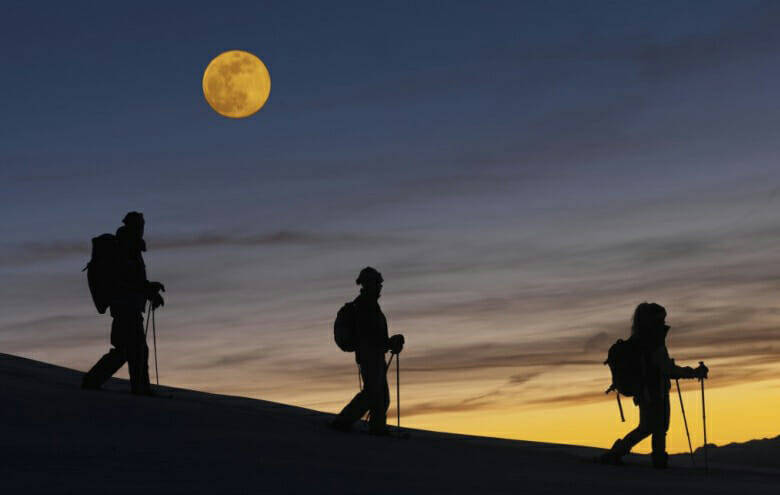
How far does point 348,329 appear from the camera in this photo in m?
14.1

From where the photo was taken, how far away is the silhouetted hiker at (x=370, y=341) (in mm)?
14023

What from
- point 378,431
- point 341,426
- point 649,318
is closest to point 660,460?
point 649,318

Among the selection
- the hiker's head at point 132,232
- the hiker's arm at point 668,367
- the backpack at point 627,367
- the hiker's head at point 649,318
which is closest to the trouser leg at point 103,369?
the hiker's head at point 132,232

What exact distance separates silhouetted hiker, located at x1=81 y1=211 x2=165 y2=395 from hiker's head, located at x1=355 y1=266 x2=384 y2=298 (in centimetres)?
267

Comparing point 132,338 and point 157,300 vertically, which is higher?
point 157,300

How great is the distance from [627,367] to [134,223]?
6.01 metres

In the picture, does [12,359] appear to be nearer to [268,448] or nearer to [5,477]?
[268,448]

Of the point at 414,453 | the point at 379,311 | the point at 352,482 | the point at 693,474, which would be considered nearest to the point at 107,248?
the point at 379,311

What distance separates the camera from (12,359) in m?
20.9

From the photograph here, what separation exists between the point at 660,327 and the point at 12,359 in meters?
12.2

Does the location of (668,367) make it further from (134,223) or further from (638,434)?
(134,223)

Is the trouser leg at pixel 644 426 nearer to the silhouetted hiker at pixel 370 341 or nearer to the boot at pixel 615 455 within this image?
the boot at pixel 615 455

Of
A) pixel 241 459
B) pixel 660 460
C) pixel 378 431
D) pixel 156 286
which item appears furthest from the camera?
pixel 156 286

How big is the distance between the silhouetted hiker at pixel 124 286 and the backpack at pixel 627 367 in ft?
18.3
